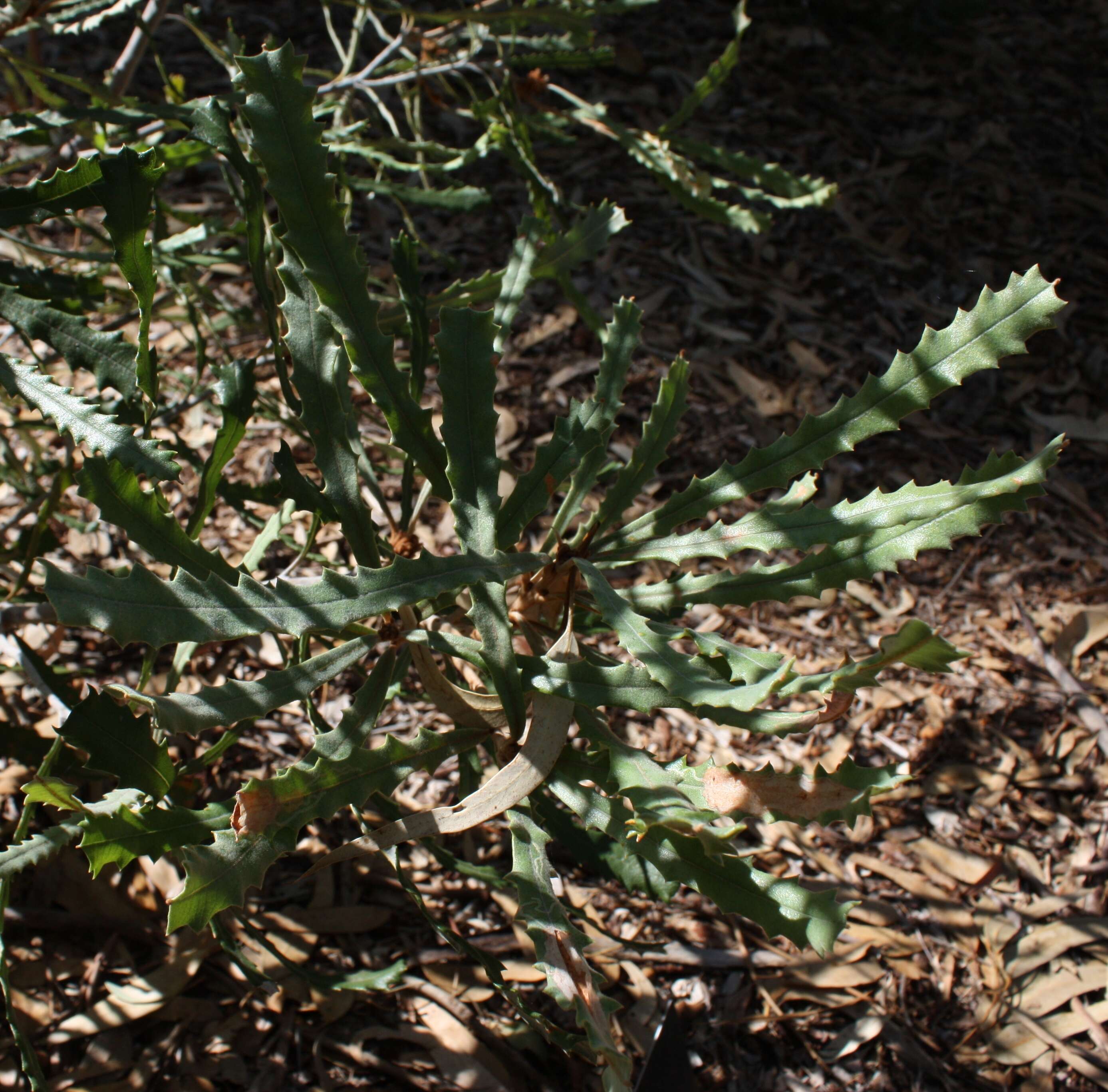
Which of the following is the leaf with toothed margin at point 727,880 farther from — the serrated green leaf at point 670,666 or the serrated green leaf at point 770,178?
the serrated green leaf at point 770,178

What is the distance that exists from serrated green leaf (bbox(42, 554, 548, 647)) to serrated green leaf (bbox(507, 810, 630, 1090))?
0.22 m

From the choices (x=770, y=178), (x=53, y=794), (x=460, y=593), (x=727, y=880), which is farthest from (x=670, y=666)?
(x=770, y=178)

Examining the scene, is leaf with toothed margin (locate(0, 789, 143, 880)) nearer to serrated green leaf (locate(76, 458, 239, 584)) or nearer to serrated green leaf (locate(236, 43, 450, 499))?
serrated green leaf (locate(76, 458, 239, 584))

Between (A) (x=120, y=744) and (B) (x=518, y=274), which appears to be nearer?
(A) (x=120, y=744)

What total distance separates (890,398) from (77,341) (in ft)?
2.39

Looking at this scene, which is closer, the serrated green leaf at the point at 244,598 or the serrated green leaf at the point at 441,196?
the serrated green leaf at the point at 244,598

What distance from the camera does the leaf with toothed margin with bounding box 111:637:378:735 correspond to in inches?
25.2

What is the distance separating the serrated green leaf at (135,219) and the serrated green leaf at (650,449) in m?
0.42

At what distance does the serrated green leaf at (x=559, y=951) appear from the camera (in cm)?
63

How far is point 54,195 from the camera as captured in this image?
0.85 metres

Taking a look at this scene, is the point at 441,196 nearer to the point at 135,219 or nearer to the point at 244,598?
the point at 135,219

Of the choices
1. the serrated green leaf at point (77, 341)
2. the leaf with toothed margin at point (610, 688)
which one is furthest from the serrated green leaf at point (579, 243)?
the leaf with toothed margin at point (610, 688)

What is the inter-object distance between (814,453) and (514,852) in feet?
1.38

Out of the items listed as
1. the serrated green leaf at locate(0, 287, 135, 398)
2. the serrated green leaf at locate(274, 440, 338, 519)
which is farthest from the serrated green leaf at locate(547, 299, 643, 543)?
the serrated green leaf at locate(0, 287, 135, 398)
